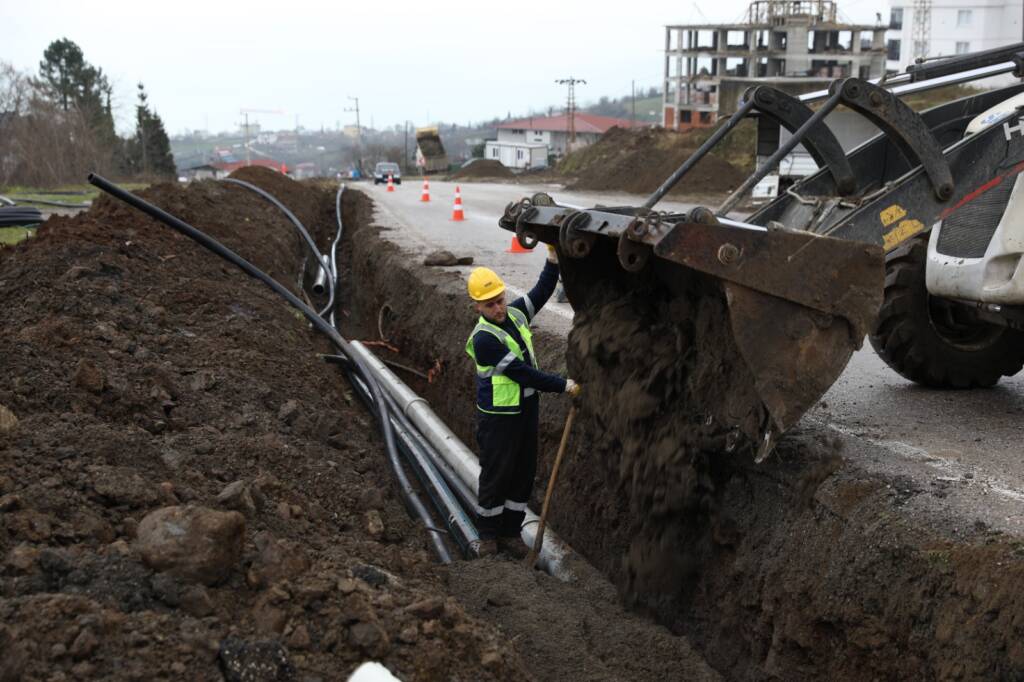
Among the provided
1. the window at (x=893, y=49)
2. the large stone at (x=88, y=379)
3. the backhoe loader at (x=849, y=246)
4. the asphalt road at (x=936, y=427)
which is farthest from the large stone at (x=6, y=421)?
the window at (x=893, y=49)

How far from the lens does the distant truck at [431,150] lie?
61344 millimetres

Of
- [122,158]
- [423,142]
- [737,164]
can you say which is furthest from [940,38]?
[122,158]

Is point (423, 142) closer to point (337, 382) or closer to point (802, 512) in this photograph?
point (337, 382)

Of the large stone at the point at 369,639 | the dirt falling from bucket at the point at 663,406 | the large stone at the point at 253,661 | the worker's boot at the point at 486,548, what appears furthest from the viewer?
the worker's boot at the point at 486,548

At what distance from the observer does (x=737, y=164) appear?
32.3 m

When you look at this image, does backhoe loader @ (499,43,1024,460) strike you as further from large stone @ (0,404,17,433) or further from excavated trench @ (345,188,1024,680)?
large stone @ (0,404,17,433)

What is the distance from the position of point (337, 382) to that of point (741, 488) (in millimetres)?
4434

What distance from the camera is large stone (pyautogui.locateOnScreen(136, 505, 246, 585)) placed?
3.54 m

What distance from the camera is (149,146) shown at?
66.3 m

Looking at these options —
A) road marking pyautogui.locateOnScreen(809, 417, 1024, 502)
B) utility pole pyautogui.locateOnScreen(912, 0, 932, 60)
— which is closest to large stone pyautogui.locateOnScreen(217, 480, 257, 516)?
road marking pyautogui.locateOnScreen(809, 417, 1024, 502)

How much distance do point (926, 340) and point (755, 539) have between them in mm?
2307

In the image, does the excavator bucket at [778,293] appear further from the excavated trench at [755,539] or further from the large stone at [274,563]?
the large stone at [274,563]

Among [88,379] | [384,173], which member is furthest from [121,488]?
[384,173]

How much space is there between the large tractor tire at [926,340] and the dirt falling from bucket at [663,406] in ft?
6.25
